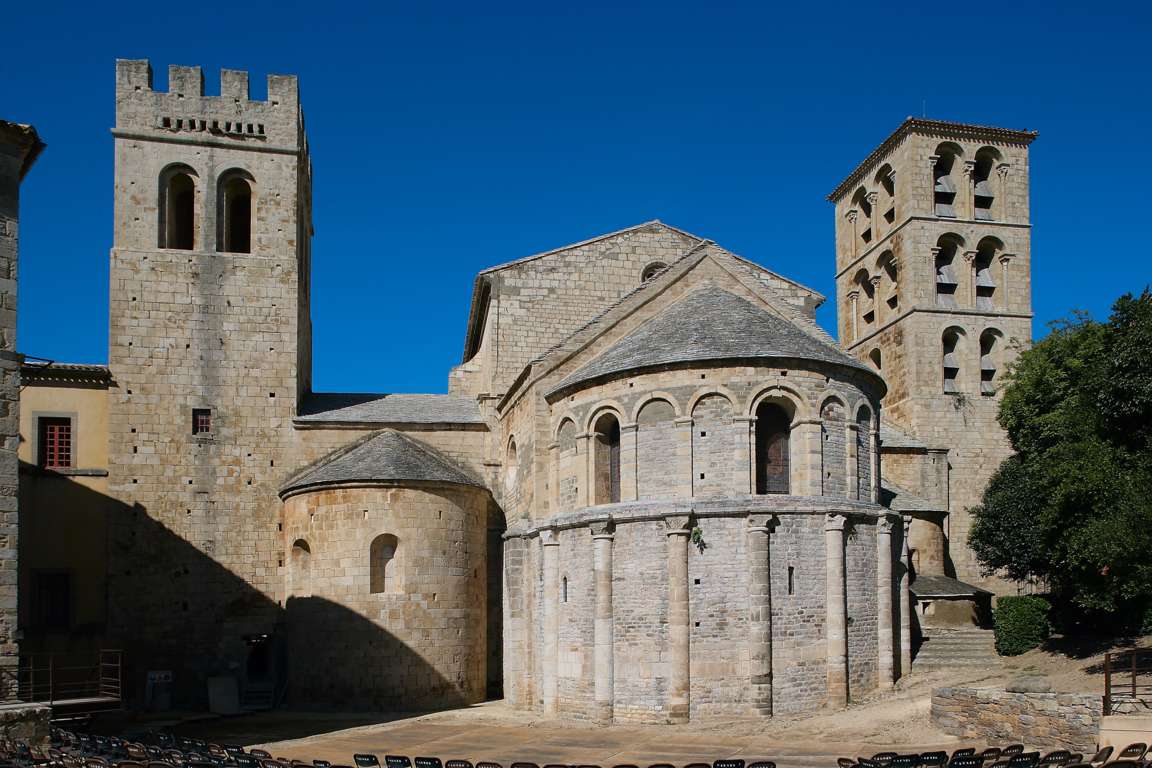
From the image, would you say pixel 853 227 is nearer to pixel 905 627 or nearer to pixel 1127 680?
pixel 905 627

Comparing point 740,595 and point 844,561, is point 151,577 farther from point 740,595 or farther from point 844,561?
point 844,561

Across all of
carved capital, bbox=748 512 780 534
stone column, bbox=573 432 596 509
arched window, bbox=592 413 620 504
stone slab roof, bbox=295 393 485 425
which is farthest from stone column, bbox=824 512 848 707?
stone slab roof, bbox=295 393 485 425

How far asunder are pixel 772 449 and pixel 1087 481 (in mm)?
6829

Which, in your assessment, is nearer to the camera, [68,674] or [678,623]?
[678,623]

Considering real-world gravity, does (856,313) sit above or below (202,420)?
above

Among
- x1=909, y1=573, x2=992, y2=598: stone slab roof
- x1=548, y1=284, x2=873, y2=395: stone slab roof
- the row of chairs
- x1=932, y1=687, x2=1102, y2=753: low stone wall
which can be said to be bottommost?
x1=932, y1=687, x2=1102, y2=753: low stone wall

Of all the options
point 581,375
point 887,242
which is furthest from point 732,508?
point 887,242

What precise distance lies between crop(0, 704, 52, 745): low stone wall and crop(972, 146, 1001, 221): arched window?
3455cm

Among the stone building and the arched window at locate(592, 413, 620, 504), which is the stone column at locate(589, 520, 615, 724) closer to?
the arched window at locate(592, 413, 620, 504)

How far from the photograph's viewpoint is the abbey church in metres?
24.5

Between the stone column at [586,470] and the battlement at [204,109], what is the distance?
14.5m

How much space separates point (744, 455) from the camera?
24.5 meters

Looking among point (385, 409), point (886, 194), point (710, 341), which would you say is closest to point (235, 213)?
point (385, 409)

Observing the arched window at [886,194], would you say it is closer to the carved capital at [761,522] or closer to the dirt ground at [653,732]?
the dirt ground at [653,732]
